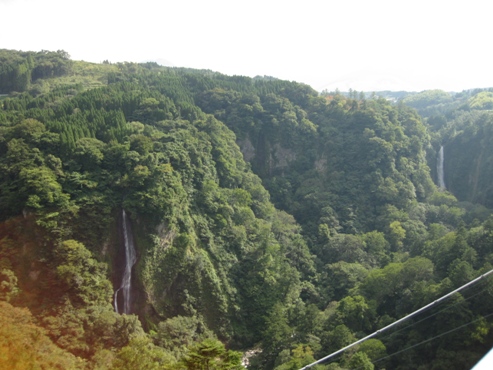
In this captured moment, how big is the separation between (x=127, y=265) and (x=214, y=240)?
22.5 feet

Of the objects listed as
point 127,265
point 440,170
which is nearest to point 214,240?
point 127,265

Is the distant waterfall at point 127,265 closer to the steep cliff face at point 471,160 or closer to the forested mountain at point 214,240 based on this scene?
the forested mountain at point 214,240

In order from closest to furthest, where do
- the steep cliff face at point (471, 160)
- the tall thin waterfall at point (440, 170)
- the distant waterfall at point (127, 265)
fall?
the distant waterfall at point (127, 265) < the steep cliff face at point (471, 160) < the tall thin waterfall at point (440, 170)

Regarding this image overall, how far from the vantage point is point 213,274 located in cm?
2600

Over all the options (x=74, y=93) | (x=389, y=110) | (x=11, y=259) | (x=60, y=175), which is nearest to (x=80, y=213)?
(x=60, y=175)

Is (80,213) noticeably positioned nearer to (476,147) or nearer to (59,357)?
(59,357)

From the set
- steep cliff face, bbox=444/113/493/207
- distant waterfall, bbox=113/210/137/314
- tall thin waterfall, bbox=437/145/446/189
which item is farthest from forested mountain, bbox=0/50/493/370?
tall thin waterfall, bbox=437/145/446/189

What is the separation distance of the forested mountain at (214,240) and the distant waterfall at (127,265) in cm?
9

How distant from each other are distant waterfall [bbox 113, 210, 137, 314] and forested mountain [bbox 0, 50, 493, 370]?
9cm

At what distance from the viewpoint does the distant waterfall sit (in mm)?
22719

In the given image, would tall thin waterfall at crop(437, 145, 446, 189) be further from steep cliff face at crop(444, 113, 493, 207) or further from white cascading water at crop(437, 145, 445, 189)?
steep cliff face at crop(444, 113, 493, 207)

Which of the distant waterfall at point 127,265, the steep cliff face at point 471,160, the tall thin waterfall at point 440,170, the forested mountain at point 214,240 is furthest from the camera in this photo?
the tall thin waterfall at point 440,170

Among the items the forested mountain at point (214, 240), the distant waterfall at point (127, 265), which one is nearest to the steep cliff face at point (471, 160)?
the forested mountain at point (214, 240)

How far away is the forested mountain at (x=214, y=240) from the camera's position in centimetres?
1736
